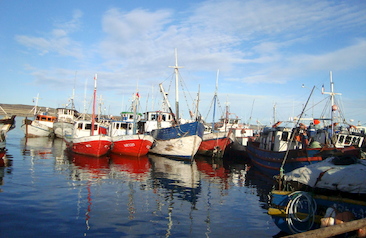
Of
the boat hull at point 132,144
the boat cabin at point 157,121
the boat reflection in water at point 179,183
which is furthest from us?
the boat cabin at point 157,121

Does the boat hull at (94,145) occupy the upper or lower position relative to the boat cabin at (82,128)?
lower

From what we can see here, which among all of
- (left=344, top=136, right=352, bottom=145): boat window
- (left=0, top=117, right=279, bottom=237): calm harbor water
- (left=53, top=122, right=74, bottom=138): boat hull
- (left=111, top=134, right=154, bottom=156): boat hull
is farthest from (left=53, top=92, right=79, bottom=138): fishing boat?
(left=344, top=136, right=352, bottom=145): boat window

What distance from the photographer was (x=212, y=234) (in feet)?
31.7

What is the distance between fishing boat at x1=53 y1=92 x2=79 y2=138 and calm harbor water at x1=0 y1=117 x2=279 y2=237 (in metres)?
32.2

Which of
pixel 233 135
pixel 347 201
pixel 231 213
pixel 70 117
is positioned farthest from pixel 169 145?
pixel 70 117

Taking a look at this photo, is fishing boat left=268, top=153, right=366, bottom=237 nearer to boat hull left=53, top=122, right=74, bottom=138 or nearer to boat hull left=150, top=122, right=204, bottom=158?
boat hull left=150, top=122, right=204, bottom=158

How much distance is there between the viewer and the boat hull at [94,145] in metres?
28.8

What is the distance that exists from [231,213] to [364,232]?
591 cm

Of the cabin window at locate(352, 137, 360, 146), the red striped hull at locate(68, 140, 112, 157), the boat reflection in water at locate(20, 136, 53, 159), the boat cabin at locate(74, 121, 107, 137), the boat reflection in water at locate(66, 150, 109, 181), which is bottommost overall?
the boat reflection in water at locate(20, 136, 53, 159)

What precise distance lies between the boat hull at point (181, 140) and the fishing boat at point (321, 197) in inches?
748

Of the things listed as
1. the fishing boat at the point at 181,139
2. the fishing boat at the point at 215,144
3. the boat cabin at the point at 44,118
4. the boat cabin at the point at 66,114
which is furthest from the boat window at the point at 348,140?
the boat cabin at the point at 44,118

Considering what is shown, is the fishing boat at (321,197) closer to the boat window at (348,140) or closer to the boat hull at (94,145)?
the boat window at (348,140)

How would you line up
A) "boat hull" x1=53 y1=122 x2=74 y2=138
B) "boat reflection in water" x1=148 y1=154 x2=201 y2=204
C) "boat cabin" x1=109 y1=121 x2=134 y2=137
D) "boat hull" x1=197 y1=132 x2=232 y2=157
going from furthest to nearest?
"boat hull" x1=53 y1=122 x2=74 y2=138 → "boat cabin" x1=109 y1=121 x2=134 y2=137 → "boat hull" x1=197 y1=132 x2=232 y2=157 → "boat reflection in water" x1=148 y1=154 x2=201 y2=204

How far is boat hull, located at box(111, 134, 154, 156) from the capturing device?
99.5ft
